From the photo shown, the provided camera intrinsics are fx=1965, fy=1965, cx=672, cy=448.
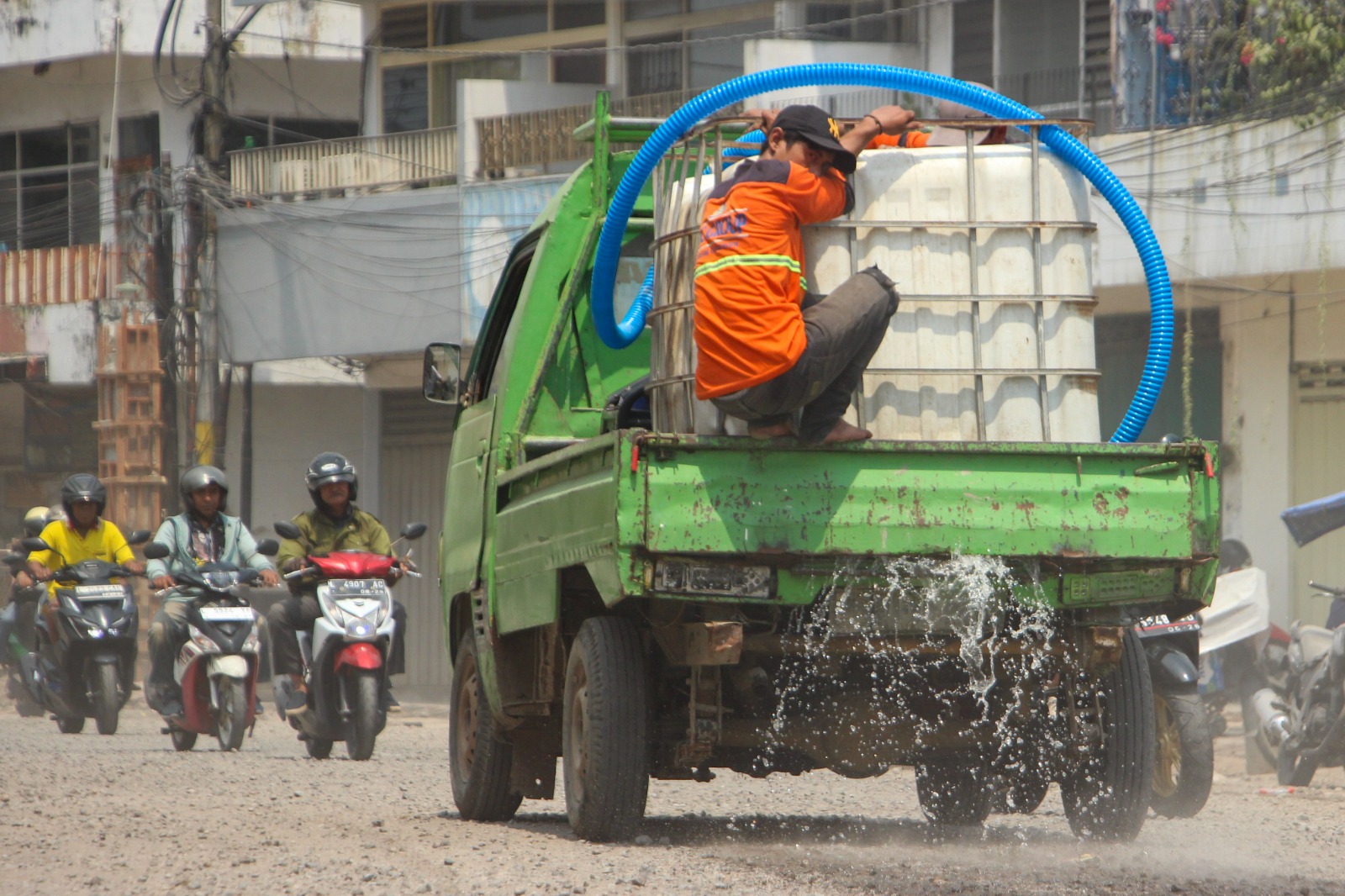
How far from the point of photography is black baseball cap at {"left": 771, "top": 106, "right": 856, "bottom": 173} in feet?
18.7

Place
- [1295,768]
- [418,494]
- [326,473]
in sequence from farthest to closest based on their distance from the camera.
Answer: [418,494]
[326,473]
[1295,768]

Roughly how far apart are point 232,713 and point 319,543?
43.9 inches

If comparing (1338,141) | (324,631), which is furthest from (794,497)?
(1338,141)

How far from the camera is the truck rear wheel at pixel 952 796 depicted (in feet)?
24.7

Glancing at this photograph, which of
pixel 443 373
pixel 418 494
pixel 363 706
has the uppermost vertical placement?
pixel 443 373

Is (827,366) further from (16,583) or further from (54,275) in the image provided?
(54,275)

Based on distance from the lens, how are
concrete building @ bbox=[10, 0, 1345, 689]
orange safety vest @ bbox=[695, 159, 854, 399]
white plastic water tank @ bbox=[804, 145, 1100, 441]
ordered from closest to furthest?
orange safety vest @ bbox=[695, 159, 854, 399], white plastic water tank @ bbox=[804, 145, 1100, 441], concrete building @ bbox=[10, 0, 1345, 689]

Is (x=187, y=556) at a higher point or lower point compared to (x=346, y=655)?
higher

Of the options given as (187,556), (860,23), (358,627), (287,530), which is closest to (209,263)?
(860,23)

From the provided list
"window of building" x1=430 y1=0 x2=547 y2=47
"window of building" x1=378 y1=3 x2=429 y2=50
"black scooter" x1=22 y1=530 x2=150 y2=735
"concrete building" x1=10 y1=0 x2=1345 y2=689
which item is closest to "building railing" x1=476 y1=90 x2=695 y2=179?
"concrete building" x1=10 y1=0 x2=1345 y2=689

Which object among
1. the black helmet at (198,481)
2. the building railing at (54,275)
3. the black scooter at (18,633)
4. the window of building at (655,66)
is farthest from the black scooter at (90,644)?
the building railing at (54,275)

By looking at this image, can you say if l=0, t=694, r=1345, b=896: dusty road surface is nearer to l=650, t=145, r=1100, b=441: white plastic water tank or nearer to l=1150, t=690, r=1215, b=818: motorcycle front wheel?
l=1150, t=690, r=1215, b=818: motorcycle front wheel

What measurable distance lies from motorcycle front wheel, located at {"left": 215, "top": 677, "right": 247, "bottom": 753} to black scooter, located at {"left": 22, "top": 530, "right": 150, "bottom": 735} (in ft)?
5.36

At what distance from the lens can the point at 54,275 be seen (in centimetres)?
2541
